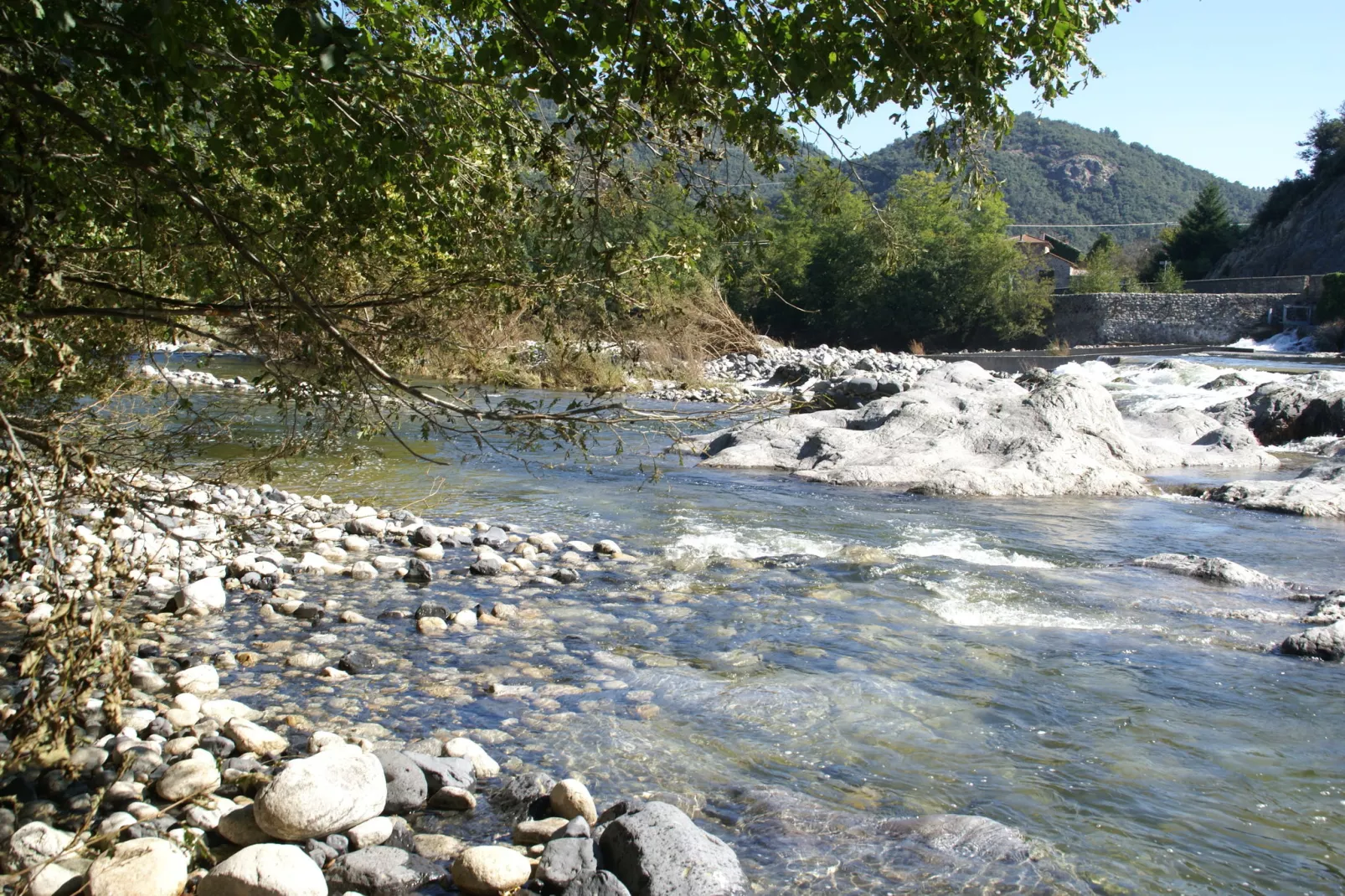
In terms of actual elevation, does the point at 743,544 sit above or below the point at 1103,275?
below

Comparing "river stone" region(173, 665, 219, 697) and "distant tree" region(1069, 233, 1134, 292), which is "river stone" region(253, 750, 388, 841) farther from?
"distant tree" region(1069, 233, 1134, 292)

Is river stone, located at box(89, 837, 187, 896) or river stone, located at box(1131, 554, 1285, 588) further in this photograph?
river stone, located at box(1131, 554, 1285, 588)

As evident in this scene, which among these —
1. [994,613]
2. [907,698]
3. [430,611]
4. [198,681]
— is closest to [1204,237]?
[994,613]

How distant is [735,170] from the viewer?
462 cm

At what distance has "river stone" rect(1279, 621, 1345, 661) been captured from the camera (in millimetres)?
5836

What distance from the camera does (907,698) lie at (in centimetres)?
520

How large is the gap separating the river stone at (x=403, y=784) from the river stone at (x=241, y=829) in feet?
1.41

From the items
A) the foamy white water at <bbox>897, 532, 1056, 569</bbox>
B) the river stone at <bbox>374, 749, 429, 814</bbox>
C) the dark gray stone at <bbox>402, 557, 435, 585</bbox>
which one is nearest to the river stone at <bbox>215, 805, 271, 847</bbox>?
the river stone at <bbox>374, 749, 429, 814</bbox>

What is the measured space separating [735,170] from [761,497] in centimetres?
717

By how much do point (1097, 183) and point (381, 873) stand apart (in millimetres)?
190482

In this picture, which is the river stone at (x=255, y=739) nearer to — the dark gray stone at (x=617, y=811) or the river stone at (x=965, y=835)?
the dark gray stone at (x=617, y=811)

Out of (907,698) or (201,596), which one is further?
(201,596)

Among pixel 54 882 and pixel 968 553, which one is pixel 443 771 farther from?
pixel 968 553

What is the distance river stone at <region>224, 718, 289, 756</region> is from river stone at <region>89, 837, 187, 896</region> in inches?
41.1
